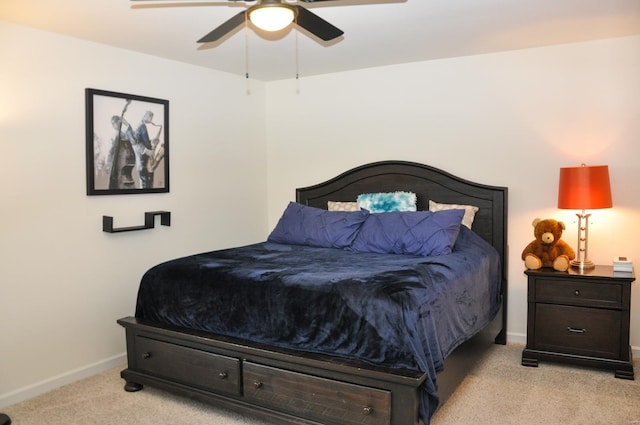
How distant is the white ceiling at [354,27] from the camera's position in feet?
9.77

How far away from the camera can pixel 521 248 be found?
4129 mm

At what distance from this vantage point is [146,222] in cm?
399

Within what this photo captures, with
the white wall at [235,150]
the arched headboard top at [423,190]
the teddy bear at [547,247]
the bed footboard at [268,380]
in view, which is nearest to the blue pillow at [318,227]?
the arched headboard top at [423,190]

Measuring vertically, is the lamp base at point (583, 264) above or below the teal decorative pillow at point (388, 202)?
below

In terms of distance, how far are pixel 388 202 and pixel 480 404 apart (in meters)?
1.82

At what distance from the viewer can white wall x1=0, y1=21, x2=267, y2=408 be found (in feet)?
10.6

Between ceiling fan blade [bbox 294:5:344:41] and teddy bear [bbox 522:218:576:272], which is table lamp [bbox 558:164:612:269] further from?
ceiling fan blade [bbox 294:5:344:41]

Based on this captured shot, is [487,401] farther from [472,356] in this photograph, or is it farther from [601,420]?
[601,420]

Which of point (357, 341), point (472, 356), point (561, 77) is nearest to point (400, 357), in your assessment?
point (357, 341)

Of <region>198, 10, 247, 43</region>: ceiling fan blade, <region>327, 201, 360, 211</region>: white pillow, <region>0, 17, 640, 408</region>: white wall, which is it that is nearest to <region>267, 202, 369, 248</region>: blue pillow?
<region>327, 201, 360, 211</region>: white pillow

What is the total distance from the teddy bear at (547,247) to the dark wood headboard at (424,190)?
1.07 feet

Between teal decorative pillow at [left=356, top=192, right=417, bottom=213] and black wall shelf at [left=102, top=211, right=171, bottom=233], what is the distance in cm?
158

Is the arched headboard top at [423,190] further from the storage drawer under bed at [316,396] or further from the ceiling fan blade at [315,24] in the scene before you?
the storage drawer under bed at [316,396]

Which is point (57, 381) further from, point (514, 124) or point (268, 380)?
point (514, 124)
